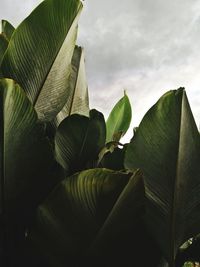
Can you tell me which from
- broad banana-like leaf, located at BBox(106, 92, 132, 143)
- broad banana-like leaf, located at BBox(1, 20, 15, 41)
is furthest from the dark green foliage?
broad banana-like leaf, located at BBox(106, 92, 132, 143)

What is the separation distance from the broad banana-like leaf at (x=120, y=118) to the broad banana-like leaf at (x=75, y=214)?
75 cm

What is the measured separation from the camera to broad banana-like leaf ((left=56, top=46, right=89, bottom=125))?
1.31 metres

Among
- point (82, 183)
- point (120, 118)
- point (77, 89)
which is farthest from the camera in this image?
point (120, 118)

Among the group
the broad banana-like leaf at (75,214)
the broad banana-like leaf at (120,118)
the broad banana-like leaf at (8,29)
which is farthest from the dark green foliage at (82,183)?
the broad banana-like leaf at (120,118)

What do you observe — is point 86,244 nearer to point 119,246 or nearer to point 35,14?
point 119,246

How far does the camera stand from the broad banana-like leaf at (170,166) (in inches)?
33.2

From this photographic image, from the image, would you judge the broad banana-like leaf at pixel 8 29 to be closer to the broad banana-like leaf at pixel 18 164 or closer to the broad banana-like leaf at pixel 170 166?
the broad banana-like leaf at pixel 18 164

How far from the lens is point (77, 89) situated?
52.2 inches

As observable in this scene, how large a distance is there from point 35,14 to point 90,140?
1.17ft

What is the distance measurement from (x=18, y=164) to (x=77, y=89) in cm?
55

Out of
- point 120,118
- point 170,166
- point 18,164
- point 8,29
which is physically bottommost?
point 170,166

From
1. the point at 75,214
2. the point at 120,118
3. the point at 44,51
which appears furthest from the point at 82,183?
the point at 120,118

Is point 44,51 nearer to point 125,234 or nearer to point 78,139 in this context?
point 78,139

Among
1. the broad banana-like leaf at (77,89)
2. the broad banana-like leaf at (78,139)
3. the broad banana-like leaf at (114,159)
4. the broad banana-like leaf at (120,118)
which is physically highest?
the broad banana-like leaf at (77,89)
